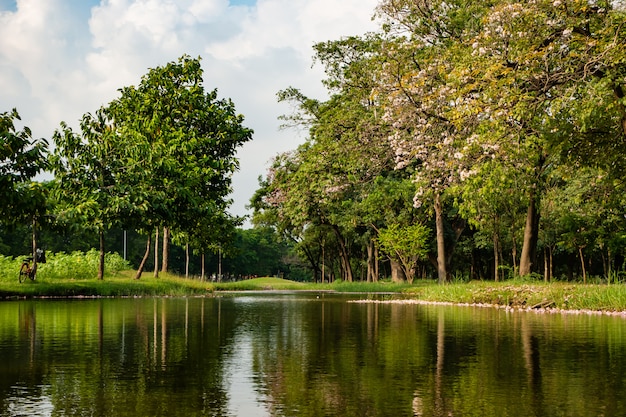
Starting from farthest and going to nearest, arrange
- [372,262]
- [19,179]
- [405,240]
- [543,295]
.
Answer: [372,262], [405,240], [543,295], [19,179]

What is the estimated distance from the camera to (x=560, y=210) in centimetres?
Answer: 4288

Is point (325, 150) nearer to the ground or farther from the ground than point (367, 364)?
farther from the ground

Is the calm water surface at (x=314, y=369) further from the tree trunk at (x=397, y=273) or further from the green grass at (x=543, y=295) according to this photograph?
the tree trunk at (x=397, y=273)

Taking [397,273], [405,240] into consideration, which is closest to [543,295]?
[405,240]

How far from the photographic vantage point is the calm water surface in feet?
24.6

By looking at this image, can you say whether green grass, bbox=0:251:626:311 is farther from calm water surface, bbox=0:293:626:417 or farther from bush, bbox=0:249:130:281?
calm water surface, bbox=0:293:626:417

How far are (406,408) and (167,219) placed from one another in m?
25.5

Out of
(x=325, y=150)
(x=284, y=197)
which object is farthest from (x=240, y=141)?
(x=325, y=150)

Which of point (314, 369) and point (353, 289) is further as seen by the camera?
point (353, 289)

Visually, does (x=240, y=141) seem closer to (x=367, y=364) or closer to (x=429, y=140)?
(x=429, y=140)

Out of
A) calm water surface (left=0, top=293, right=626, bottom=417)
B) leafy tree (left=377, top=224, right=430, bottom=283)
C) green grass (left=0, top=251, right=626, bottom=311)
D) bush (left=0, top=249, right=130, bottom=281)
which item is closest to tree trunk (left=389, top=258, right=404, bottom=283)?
green grass (left=0, top=251, right=626, bottom=311)

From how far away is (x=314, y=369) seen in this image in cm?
1023

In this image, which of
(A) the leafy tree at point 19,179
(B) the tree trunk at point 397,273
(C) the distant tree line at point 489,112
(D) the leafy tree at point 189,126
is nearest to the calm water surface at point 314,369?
(A) the leafy tree at point 19,179

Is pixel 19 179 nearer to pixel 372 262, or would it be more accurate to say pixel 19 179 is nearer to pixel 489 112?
pixel 489 112
